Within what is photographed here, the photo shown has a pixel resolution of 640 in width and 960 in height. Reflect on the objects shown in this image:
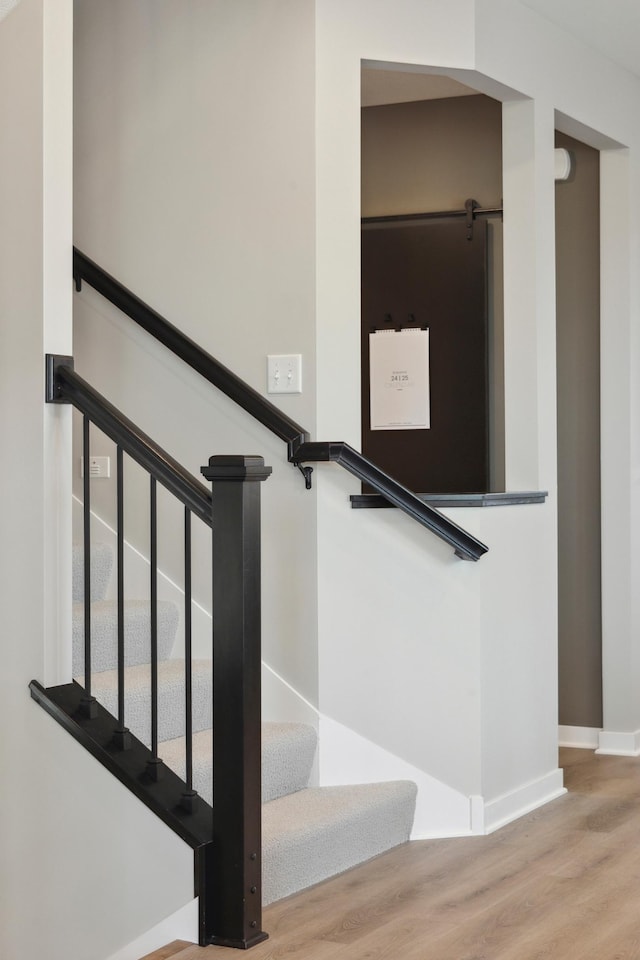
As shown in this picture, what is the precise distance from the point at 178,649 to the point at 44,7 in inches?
76.3

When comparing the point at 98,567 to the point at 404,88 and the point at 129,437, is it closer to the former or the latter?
the point at 129,437

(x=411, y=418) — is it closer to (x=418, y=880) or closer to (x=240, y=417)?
(x=240, y=417)

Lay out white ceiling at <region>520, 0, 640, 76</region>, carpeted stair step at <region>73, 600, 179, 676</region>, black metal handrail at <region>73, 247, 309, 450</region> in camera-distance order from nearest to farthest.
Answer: carpeted stair step at <region>73, 600, 179, 676</region> → black metal handrail at <region>73, 247, 309, 450</region> → white ceiling at <region>520, 0, 640, 76</region>

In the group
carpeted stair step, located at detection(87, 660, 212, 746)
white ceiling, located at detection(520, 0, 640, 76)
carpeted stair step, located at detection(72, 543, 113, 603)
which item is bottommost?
carpeted stair step, located at detection(87, 660, 212, 746)

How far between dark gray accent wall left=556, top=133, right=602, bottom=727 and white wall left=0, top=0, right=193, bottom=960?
268 cm

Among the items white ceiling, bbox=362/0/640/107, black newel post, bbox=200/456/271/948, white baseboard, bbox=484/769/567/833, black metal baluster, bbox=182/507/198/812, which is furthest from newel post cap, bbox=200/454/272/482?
white ceiling, bbox=362/0/640/107

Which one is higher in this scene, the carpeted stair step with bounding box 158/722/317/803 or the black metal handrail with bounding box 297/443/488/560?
the black metal handrail with bounding box 297/443/488/560

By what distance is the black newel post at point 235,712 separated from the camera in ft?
8.70

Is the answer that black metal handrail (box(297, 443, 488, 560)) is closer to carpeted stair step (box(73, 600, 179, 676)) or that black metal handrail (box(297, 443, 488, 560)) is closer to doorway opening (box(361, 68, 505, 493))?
carpeted stair step (box(73, 600, 179, 676))

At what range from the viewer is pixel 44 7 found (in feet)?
9.59

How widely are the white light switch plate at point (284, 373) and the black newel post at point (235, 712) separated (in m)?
0.93

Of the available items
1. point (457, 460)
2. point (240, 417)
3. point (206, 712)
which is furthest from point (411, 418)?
point (206, 712)

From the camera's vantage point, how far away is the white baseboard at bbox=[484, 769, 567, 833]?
3.68 m

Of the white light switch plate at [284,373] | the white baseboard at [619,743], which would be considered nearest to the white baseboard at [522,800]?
the white baseboard at [619,743]
